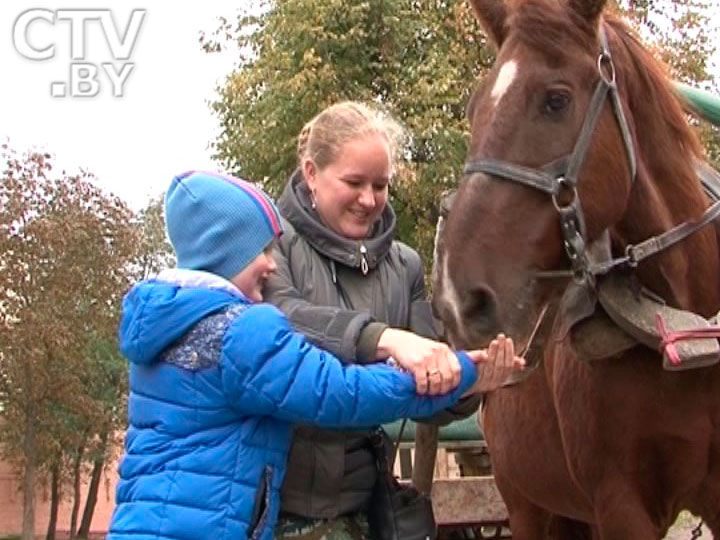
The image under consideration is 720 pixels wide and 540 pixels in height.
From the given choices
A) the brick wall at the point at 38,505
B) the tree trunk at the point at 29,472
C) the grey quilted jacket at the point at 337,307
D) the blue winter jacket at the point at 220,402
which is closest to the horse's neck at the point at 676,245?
the grey quilted jacket at the point at 337,307

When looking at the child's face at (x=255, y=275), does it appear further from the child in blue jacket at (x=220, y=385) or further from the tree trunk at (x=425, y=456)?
the tree trunk at (x=425, y=456)

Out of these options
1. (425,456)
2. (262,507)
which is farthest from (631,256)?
(425,456)

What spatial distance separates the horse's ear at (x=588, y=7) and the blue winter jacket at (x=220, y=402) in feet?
3.99

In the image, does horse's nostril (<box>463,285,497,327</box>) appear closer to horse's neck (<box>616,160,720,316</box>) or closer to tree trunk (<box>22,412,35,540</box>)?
horse's neck (<box>616,160,720,316</box>)

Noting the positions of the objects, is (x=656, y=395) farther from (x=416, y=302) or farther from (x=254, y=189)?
(x=254, y=189)

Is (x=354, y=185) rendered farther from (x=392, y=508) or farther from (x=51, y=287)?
(x=51, y=287)

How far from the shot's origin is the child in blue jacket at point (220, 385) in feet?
7.80

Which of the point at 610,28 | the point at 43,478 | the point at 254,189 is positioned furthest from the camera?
the point at 43,478

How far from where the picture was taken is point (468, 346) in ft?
9.18

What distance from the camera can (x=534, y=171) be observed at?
116 inches

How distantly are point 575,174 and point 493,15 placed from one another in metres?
0.63

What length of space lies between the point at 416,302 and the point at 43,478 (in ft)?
121

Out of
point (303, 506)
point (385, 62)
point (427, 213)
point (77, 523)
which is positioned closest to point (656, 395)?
point (303, 506)

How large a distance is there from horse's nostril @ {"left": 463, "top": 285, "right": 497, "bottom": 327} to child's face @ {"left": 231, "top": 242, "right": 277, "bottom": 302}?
514 millimetres
